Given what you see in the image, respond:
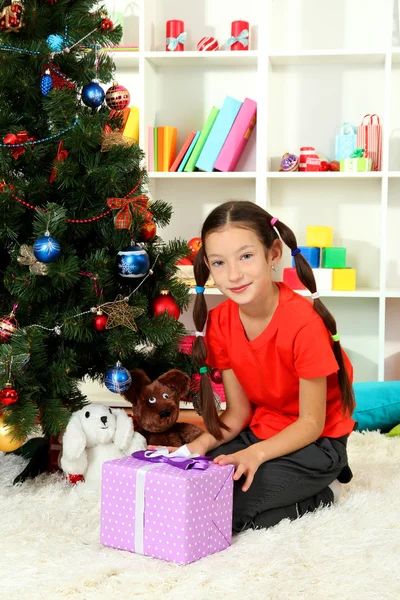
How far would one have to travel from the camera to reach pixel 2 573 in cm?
130

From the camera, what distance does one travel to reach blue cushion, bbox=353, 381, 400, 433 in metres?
2.47

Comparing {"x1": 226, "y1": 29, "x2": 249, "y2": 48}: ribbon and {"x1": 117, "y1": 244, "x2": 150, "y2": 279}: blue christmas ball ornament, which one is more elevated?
{"x1": 226, "y1": 29, "x2": 249, "y2": 48}: ribbon

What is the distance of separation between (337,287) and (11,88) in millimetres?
1510

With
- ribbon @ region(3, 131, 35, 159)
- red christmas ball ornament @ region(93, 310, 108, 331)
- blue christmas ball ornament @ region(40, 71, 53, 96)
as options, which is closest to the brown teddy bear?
red christmas ball ornament @ region(93, 310, 108, 331)

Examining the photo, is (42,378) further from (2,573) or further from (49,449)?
(2,573)

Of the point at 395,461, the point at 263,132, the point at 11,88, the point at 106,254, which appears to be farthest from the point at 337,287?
the point at 11,88

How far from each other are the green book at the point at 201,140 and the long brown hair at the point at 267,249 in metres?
1.34

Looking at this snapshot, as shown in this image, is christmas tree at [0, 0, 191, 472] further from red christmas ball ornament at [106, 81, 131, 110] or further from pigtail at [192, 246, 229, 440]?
pigtail at [192, 246, 229, 440]

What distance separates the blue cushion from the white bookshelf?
51cm

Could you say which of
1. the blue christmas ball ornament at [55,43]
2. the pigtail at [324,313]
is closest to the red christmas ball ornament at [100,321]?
the pigtail at [324,313]

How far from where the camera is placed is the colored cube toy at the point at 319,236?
2.95 metres

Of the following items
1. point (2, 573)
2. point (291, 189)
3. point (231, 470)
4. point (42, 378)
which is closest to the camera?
point (2, 573)

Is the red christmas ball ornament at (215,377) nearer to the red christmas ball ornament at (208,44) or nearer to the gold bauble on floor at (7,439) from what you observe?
the gold bauble on floor at (7,439)

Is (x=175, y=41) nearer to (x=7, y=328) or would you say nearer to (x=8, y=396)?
(x=7, y=328)
